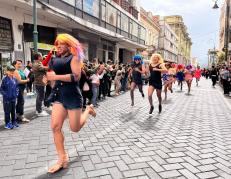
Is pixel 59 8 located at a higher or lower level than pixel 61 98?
higher

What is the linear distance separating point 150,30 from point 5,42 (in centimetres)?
3997

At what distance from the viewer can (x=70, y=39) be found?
385cm

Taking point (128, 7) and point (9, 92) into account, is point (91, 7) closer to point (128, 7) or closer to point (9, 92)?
point (128, 7)

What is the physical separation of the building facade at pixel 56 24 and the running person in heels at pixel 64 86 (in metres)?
10.6

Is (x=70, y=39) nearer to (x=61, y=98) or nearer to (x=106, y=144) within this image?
(x=61, y=98)

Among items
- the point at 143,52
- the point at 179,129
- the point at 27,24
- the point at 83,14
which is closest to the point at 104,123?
the point at 179,129

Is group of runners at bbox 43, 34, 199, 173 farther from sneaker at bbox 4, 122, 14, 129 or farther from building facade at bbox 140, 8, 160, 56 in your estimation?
building facade at bbox 140, 8, 160, 56

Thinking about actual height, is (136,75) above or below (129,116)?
above

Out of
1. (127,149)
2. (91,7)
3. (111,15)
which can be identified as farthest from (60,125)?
(111,15)

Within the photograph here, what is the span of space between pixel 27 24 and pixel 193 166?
14.4 metres

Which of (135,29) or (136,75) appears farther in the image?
(135,29)

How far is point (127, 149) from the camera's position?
192 inches

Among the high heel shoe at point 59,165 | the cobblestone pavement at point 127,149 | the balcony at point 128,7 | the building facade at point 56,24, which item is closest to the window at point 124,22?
the building facade at point 56,24

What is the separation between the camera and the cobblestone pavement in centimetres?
389
